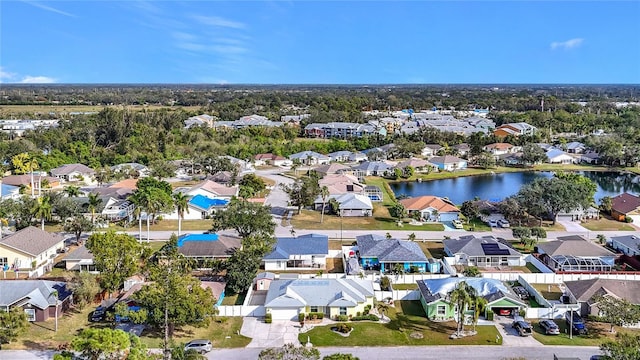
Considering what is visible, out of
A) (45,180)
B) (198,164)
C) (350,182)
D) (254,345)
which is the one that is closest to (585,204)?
(350,182)

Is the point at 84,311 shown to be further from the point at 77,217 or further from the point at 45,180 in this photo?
the point at 45,180

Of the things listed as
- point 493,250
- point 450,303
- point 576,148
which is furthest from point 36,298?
A: point 576,148

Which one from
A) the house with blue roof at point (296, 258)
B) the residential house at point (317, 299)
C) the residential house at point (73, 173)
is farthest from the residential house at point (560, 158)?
the residential house at point (73, 173)

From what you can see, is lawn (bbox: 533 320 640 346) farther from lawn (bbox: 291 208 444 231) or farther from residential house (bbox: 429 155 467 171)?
residential house (bbox: 429 155 467 171)

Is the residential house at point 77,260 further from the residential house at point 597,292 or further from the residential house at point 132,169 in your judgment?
the residential house at point 132,169

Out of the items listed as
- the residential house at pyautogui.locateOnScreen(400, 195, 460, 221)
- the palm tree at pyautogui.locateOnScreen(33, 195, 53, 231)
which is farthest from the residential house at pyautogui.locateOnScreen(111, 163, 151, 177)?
the residential house at pyautogui.locateOnScreen(400, 195, 460, 221)
